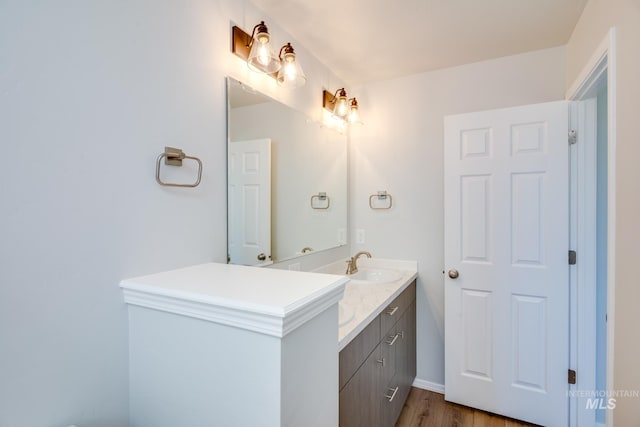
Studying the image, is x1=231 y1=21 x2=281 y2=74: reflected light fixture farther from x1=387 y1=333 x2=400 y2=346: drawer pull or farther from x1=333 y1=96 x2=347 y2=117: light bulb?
x1=387 y1=333 x2=400 y2=346: drawer pull

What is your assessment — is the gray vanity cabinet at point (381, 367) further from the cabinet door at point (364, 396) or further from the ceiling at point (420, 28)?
the ceiling at point (420, 28)

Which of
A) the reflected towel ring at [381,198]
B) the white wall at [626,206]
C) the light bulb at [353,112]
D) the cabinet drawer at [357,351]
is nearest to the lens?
the white wall at [626,206]

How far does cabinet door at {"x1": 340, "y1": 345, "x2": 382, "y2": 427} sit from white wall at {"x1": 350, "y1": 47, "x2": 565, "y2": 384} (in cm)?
97

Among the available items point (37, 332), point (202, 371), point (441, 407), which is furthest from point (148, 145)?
point (441, 407)

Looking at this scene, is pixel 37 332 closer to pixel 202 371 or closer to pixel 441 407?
pixel 202 371

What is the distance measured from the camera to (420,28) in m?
1.77

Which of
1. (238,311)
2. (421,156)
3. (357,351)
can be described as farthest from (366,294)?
(421,156)

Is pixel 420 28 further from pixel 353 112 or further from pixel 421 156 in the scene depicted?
pixel 421 156

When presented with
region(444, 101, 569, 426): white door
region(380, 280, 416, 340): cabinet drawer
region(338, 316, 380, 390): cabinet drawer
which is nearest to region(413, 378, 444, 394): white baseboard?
region(444, 101, 569, 426): white door

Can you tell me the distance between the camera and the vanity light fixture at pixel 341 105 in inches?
88.5

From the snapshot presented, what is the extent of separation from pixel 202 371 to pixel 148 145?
763mm

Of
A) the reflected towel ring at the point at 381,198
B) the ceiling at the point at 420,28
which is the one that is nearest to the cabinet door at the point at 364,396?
the reflected towel ring at the point at 381,198

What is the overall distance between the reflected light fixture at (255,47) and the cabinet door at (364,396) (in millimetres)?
1478

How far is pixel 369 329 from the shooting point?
55.2 inches
